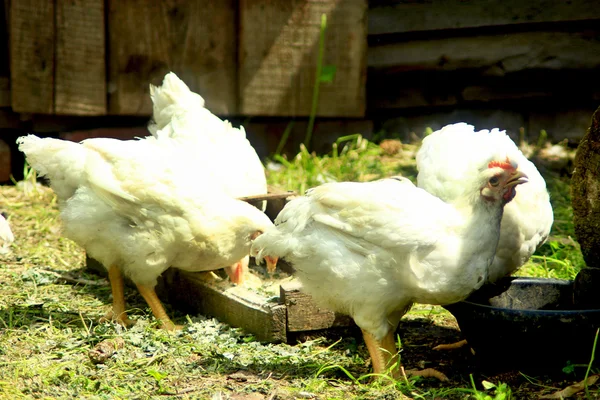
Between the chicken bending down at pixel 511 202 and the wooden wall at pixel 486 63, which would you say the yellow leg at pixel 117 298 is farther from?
the wooden wall at pixel 486 63

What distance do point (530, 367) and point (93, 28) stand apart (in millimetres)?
4336

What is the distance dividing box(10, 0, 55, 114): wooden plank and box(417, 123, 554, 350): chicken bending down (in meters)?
3.29

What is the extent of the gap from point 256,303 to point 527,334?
4.68 feet

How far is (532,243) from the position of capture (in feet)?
12.7

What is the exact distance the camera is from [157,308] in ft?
14.3

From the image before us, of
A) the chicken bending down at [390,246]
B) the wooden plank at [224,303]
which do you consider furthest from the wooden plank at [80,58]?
the chicken bending down at [390,246]

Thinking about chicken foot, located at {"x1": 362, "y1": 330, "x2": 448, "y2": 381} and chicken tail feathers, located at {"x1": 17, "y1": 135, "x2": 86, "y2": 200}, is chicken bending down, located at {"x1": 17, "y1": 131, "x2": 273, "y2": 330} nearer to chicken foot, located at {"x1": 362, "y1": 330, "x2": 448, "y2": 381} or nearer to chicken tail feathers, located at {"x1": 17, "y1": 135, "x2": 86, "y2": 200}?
chicken tail feathers, located at {"x1": 17, "y1": 135, "x2": 86, "y2": 200}

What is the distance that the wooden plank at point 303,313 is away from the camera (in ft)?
13.0

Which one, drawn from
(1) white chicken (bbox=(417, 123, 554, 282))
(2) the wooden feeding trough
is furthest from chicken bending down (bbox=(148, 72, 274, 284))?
(1) white chicken (bbox=(417, 123, 554, 282))

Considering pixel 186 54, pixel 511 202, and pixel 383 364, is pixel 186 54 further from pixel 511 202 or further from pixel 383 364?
pixel 383 364

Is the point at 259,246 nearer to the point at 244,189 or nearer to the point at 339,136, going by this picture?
the point at 244,189

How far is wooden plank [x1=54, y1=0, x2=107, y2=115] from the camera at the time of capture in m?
6.14

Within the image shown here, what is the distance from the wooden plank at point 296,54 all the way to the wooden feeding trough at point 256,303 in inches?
76.1

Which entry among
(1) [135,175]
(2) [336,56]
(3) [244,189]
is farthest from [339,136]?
(1) [135,175]
